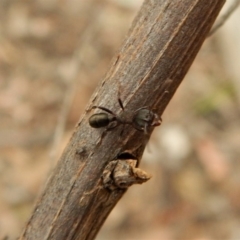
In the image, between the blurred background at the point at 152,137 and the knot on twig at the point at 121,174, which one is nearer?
the knot on twig at the point at 121,174

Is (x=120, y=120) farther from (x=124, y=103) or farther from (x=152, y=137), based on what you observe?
(x=152, y=137)

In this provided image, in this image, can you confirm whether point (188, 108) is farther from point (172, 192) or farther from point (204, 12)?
point (204, 12)

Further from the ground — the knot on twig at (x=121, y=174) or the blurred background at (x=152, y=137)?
the blurred background at (x=152, y=137)

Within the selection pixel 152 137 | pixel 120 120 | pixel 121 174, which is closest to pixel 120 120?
pixel 120 120

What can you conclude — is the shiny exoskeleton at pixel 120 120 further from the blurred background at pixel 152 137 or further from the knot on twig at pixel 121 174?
the blurred background at pixel 152 137

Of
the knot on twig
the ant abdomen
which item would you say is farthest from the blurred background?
the knot on twig

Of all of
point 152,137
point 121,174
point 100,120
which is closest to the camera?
point 121,174

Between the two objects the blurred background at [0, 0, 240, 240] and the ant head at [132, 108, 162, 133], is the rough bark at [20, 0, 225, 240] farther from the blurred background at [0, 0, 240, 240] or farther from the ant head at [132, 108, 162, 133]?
the blurred background at [0, 0, 240, 240]

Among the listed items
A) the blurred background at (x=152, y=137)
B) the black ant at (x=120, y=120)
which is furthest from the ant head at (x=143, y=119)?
the blurred background at (x=152, y=137)
